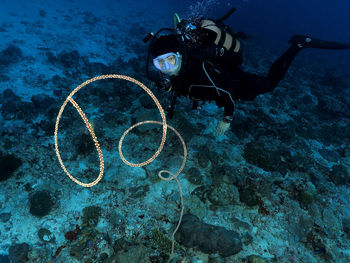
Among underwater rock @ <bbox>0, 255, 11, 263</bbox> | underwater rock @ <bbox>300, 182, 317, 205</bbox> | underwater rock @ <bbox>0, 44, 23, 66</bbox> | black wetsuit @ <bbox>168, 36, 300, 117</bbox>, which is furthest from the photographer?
underwater rock @ <bbox>0, 44, 23, 66</bbox>

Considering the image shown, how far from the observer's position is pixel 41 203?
435 cm

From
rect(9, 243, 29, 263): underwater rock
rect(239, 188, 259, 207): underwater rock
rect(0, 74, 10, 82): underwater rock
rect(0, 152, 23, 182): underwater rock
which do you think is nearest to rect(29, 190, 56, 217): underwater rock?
rect(9, 243, 29, 263): underwater rock

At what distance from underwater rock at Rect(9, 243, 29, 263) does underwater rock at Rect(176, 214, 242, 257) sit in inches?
123

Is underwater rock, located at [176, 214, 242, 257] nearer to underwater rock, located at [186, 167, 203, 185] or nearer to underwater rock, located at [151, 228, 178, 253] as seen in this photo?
underwater rock, located at [151, 228, 178, 253]

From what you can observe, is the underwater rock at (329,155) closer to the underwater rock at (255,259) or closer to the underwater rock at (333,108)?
the underwater rock at (333,108)

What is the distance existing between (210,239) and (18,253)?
12.8 ft

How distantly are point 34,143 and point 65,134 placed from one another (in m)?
0.92

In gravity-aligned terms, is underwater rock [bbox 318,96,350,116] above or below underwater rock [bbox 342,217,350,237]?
above

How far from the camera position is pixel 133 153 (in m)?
6.04

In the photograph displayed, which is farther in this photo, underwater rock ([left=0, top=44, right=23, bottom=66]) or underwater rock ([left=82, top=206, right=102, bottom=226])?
underwater rock ([left=0, top=44, right=23, bottom=66])

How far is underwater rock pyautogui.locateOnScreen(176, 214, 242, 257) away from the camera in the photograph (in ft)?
12.7

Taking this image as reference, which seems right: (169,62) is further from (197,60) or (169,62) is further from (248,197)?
(248,197)

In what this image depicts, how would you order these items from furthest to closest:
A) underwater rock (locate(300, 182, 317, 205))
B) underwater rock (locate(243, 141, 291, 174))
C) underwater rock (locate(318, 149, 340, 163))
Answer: underwater rock (locate(318, 149, 340, 163)), underwater rock (locate(243, 141, 291, 174)), underwater rock (locate(300, 182, 317, 205))

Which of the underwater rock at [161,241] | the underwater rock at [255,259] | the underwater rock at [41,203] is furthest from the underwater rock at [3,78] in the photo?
the underwater rock at [255,259]
